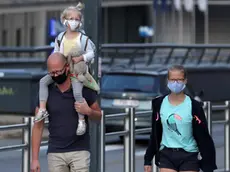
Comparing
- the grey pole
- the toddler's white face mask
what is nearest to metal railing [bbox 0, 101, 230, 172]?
the grey pole

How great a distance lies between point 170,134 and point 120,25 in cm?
6919

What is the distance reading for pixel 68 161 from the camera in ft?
20.7

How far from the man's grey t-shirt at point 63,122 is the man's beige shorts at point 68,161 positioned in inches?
1.5

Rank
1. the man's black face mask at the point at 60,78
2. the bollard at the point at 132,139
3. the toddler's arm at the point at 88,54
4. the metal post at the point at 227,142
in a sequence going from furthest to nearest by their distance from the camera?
the metal post at the point at 227,142 → the bollard at the point at 132,139 → the toddler's arm at the point at 88,54 → the man's black face mask at the point at 60,78

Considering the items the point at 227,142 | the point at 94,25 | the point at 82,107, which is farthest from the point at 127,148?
the point at 82,107

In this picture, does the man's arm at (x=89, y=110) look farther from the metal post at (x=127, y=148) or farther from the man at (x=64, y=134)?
the metal post at (x=127, y=148)

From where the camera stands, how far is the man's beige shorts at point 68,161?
248 inches

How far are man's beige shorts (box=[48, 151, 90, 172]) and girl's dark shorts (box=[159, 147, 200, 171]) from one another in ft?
2.73

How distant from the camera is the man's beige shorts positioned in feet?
20.7

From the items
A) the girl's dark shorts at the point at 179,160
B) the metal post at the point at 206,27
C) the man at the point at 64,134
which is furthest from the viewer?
the metal post at the point at 206,27

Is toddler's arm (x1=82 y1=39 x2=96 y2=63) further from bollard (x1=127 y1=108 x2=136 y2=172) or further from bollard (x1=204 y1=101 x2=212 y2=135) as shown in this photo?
bollard (x1=204 y1=101 x2=212 y2=135)

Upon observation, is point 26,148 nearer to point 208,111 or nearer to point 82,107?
point 82,107

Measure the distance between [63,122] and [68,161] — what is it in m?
0.32

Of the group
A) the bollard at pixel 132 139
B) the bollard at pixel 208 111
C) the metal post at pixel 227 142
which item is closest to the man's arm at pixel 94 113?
the bollard at pixel 132 139
